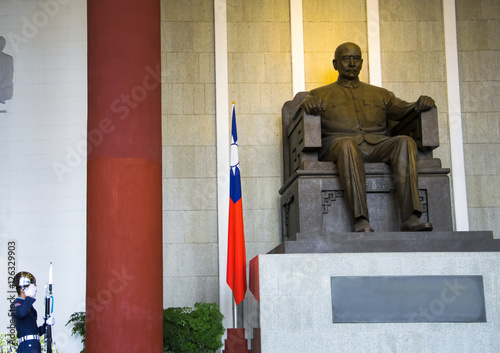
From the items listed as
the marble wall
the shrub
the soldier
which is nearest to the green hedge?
the shrub

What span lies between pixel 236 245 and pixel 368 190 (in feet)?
4.40

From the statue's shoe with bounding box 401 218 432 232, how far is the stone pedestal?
214mm

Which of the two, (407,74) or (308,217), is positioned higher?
(407,74)

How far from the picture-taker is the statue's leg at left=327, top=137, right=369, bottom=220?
516 cm

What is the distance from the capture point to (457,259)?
16.1 ft

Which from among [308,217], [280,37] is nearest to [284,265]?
[308,217]

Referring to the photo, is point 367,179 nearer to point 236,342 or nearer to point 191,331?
point 236,342

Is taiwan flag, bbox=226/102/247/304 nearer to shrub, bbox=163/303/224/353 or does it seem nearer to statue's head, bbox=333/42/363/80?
shrub, bbox=163/303/224/353

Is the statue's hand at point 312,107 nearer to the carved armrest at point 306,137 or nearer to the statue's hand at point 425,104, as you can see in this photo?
the carved armrest at point 306,137

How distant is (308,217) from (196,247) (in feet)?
6.12

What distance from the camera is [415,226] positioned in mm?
5094

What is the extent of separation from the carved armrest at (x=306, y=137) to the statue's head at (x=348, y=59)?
63 centimetres

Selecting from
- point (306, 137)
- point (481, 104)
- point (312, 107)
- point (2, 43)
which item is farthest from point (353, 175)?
point (2, 43)

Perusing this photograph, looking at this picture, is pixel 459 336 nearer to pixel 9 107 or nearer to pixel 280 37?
pixel 280 37
